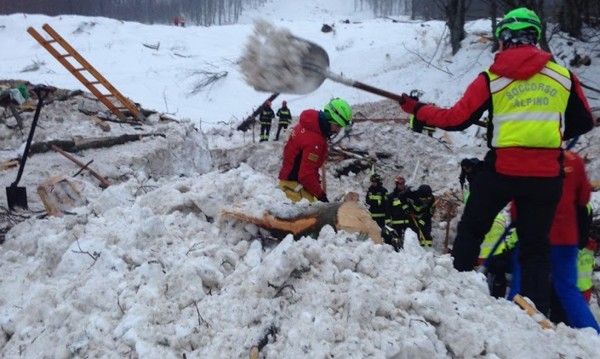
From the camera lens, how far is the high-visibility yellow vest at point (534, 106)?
3.10 metres

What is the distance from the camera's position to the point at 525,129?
3.12m

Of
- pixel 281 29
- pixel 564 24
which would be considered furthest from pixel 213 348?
pixel 564 24

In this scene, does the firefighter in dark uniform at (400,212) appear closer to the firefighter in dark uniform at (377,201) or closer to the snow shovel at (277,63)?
the firefighter in dark uniform at (377,201)

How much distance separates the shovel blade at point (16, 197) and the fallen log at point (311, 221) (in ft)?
10.8

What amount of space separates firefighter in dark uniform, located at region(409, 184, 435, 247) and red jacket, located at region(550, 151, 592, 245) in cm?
332

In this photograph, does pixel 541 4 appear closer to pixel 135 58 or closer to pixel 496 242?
pixel 496 242

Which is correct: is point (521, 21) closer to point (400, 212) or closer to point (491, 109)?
point (491, 109)

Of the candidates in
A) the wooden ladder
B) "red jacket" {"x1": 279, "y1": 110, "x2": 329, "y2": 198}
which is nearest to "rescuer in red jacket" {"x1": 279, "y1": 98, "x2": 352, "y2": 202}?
"red jacket" {"x1": 279, "y1": 110, "x2": 329, "y2": 198}

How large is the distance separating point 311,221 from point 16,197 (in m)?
3.89

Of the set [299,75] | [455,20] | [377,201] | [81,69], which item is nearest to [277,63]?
[299,75]

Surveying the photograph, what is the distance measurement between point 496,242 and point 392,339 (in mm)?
2521

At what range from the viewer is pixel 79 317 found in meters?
2.74

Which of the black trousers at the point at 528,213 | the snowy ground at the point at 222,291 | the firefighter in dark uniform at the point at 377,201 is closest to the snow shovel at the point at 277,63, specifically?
the snowy ground at the point at 222,291

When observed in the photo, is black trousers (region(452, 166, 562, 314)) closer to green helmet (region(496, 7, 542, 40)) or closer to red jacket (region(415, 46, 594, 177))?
red jacket (region(415, 46, 594, 177))
